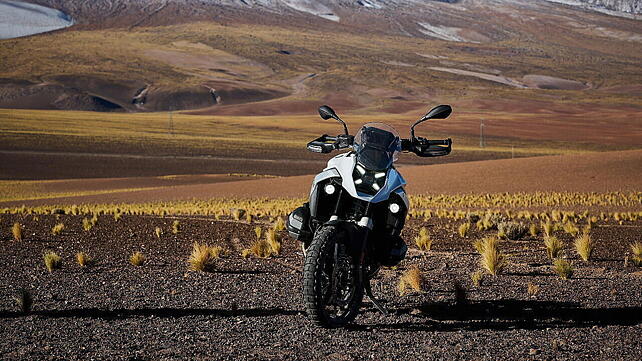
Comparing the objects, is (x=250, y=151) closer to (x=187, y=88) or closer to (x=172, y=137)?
(x=172, y=137)

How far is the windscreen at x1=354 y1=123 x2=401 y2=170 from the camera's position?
6695 millimetres

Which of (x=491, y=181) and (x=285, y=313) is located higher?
(x=285, y=313)

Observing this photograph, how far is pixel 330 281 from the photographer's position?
6.30 meters

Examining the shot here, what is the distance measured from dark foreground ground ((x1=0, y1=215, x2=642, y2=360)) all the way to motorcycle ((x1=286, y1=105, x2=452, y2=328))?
270mm

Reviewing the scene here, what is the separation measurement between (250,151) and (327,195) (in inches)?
2588

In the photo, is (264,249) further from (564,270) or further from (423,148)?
(423,148)

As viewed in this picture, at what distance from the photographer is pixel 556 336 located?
6.22m

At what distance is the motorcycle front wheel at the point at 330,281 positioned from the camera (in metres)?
6.03

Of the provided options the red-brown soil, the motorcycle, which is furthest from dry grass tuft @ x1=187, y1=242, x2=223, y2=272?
the red-brown soil

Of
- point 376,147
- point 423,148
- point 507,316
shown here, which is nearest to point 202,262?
point 423,148

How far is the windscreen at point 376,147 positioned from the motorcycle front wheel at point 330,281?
67cm

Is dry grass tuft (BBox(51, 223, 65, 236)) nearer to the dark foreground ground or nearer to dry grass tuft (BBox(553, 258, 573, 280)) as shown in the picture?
the dark foreground ground

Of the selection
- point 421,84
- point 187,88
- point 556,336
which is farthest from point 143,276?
point 421,84

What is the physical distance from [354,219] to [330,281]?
0.60 metres
